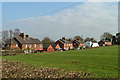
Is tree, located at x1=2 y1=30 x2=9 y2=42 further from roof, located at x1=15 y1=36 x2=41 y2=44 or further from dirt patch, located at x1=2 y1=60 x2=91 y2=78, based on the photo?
dirt patch, located at x1=2 y1=60 x2=91 y2=78

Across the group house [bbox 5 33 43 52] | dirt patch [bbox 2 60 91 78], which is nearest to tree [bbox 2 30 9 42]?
house [bbox 5 33 43 52]

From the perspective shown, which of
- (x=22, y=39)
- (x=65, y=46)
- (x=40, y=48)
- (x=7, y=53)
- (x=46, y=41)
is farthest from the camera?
(x=65, y=46)

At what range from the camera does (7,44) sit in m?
48.4

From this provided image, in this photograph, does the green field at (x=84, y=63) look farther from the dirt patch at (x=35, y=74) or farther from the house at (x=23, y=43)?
the house at (x=23, y=43)

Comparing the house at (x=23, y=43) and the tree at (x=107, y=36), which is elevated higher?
the tree at (x=107, y=36)

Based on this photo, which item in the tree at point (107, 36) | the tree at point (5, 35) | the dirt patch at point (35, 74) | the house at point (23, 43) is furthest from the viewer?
the tree at point (107, 36)

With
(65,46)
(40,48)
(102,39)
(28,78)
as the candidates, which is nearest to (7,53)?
(40,48)

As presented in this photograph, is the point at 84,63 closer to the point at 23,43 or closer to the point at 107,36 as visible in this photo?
the point at 23,43

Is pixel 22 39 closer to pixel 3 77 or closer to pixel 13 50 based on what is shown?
pixel 13 50

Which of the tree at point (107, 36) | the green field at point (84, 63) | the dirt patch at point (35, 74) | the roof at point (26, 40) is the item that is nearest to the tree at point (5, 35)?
the roof at point (26, 40)

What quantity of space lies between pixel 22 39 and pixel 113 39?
278ft

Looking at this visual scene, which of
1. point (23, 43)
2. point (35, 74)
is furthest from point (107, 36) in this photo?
point (35, 74)

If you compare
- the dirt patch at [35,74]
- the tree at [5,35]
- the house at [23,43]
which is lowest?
the dirt patch at [35,74]

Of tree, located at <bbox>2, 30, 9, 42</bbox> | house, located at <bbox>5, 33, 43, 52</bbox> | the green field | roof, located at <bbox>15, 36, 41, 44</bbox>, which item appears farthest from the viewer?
roof, located at <bbox>15, 36, 41, 44</bbox>
